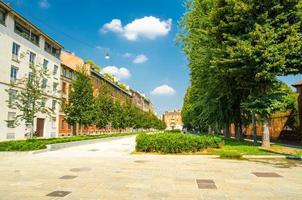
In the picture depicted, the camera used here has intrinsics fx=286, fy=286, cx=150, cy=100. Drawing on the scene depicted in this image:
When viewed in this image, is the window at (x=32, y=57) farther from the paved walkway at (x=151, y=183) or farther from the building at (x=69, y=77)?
the paved walkway at (x=151, y=183)

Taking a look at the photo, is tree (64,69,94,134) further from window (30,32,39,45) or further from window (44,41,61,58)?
window (44,41,61,58)

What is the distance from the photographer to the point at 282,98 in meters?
21.5

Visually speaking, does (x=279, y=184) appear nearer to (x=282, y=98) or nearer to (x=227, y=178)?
(x=227, y=178)

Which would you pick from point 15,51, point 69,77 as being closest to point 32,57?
point 15,51

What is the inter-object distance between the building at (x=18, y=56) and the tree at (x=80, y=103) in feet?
8.56

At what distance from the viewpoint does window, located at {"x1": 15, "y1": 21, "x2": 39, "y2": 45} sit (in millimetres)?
37062

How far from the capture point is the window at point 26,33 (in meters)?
37.1

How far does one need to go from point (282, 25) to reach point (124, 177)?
16.3 meters

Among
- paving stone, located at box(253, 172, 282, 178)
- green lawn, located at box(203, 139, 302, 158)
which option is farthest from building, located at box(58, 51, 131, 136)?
paving stone, located at box(253, 172, 282, 178)

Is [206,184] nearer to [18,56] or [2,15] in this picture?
[2,15]

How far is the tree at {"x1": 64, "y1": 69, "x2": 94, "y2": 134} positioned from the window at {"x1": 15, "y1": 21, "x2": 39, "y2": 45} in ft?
26.3

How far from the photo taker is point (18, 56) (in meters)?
37.1

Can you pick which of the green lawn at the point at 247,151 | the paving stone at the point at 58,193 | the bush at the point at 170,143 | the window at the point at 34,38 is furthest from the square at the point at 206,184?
the window at the point at 34,38

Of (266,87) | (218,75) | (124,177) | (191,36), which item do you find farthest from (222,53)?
(124,177)
